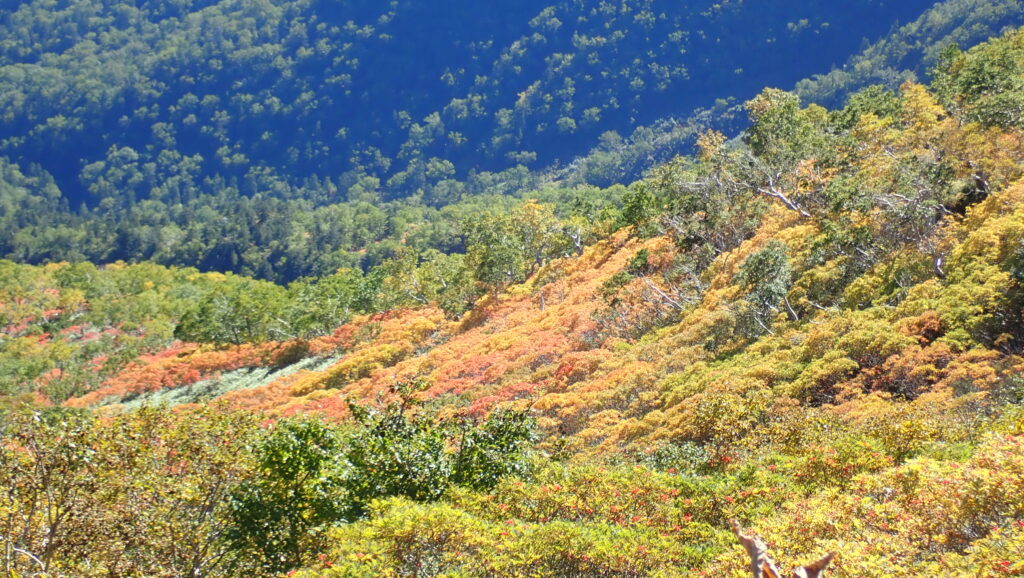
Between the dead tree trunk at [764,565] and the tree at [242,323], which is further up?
the tree at [242,323]

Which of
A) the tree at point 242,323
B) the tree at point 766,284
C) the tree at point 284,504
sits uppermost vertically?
the tree at point 242,323

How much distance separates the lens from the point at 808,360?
666 inches

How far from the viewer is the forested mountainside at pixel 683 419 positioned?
26.2 ft

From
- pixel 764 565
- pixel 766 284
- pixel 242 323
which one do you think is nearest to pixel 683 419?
pixel 766 284

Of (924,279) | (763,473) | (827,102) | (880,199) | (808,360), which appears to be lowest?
(763,473)

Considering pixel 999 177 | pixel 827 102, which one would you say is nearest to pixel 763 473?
pixel 999 177

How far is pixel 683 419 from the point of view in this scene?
1514 cm

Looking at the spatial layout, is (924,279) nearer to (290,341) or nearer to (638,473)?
(638,473)

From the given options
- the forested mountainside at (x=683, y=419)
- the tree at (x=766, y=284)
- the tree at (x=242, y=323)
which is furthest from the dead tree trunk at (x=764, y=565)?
the tree at (x=242, y=323)

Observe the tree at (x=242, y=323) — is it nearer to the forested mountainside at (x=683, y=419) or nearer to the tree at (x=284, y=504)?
the forested mountainside at (x=683, y=419)

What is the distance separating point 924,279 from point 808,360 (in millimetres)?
4723

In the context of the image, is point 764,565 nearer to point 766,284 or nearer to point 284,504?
point 284,504

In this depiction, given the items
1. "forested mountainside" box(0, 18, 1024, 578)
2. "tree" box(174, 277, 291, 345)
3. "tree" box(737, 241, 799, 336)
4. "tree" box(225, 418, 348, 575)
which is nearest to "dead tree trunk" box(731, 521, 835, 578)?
"forested mountainside" box(0, 18, 1024, 578)

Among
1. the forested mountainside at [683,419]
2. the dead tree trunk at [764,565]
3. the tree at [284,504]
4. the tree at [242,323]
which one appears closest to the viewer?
the dead tree trunk at [764,565]
